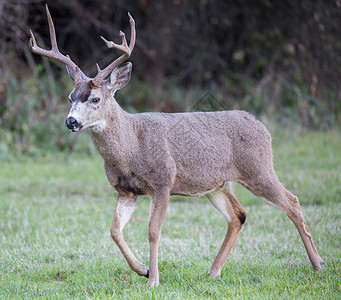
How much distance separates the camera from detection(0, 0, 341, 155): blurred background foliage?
40.2 feet

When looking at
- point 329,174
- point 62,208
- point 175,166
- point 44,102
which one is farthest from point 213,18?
point 175,166

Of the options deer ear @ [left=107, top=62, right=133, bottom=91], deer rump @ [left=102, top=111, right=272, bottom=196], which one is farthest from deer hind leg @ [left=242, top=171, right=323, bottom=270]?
deer ear @ [left=107, top=62, right=133, bottom=91]

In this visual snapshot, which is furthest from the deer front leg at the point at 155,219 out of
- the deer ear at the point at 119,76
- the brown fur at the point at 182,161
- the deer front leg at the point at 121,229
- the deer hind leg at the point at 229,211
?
the deer ear at the point at 119,76

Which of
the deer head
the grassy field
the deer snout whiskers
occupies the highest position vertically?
the deer head

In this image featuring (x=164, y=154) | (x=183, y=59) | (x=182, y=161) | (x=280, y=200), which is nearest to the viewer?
(x=164, y=154)

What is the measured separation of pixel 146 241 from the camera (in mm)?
6996

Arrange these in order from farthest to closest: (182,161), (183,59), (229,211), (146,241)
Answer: (183,59)
(146,241)
(229,211)
(182,161)

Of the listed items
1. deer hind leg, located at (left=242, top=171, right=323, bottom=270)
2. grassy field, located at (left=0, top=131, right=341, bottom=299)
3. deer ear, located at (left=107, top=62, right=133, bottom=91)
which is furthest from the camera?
deer hind leg, located at (left=242, top=171, right=323, bottom=270)

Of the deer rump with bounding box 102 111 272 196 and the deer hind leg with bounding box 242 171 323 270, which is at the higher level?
the deer rump with bounding box 102 111 272 196

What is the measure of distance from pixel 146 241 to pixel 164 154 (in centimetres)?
186

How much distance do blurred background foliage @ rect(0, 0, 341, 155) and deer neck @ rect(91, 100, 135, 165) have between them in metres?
6.41

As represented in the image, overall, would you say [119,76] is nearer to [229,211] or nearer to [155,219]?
[155,219]

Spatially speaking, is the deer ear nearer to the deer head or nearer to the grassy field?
the deer head

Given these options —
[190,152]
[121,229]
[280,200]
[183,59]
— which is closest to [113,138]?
[190,152]
